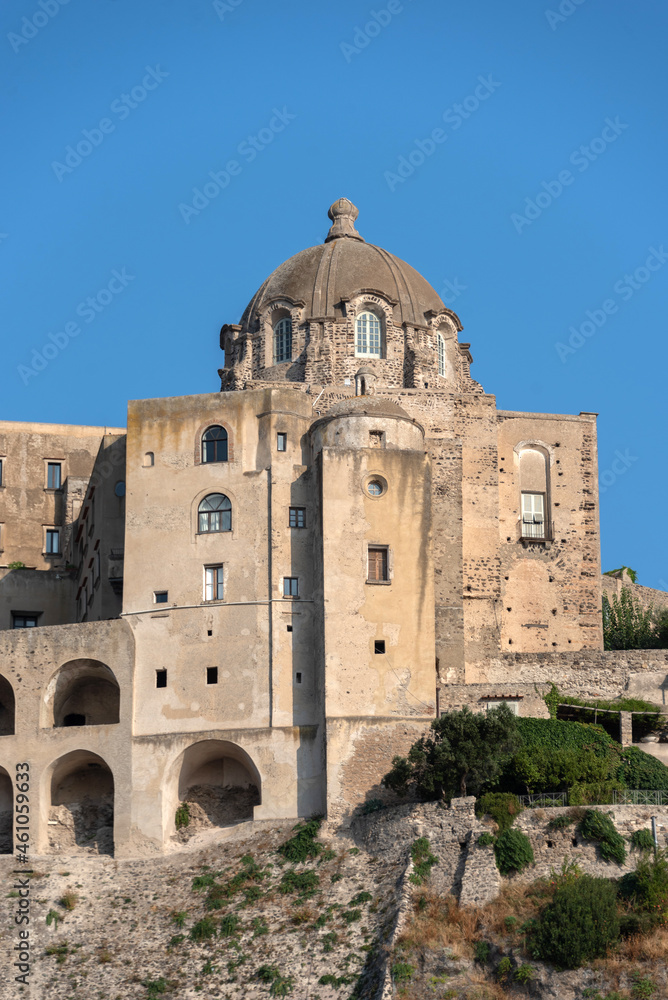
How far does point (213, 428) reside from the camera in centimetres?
6100

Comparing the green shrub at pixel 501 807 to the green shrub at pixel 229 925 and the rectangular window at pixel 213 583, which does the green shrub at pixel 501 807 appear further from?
the rectangular window at pixel 213 583

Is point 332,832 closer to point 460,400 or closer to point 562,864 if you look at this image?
point 562,864

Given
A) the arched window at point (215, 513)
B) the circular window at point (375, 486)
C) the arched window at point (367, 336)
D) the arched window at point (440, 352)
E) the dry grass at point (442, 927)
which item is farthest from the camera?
the arched window at point (440, 352)

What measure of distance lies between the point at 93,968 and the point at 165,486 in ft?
57.1

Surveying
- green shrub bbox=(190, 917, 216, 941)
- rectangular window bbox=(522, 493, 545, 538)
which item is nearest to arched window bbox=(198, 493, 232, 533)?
rectangular window bbox=(522, 493, 545, 538)

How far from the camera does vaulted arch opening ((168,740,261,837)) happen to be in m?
57.7

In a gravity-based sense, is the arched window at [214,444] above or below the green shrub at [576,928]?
above

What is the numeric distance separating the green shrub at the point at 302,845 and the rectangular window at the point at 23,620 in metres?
19.2

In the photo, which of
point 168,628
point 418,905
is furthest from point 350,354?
point 418,905

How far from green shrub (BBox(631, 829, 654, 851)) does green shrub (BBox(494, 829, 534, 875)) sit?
3.00m

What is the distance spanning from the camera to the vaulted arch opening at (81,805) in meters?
58.2

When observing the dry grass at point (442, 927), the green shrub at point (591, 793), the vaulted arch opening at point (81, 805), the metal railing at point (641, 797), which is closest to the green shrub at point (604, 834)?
the green shrub at point (591, 793)

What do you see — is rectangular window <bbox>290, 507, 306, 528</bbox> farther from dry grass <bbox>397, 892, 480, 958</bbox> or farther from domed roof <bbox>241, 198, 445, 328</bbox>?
dry grass <bbox>397, 892, 480, 958</bbox>

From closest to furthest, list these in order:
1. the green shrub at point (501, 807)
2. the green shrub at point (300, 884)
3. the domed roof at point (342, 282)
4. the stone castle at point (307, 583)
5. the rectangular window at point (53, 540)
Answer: the green shrub at point (501, 807)
the green shrub at point (300, 884)
the stone castle at point (307, 583)
the domed roof at point (342, 282)
the rectangular window at point (53, 540)
